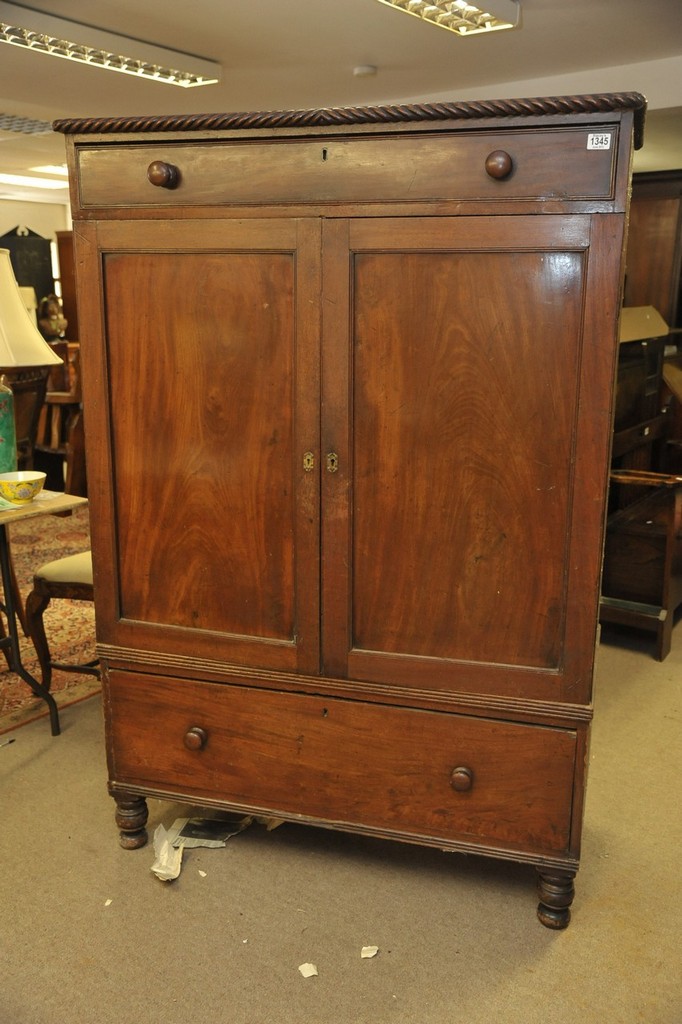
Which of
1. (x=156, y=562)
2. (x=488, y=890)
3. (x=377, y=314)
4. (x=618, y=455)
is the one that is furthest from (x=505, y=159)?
(x=618, y=455)

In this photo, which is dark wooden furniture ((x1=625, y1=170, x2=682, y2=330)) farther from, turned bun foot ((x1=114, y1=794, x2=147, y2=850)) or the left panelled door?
turned bun foot ((x1=114, y1=794, x2=147, y2=850))

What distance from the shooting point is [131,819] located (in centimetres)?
217

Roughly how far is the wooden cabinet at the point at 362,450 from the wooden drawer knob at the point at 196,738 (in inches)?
0.9

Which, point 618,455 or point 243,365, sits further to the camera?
point 618,455

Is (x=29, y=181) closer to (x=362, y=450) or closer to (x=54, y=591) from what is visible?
(x=54, y=591)

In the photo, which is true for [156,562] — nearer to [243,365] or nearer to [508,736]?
[243,365]

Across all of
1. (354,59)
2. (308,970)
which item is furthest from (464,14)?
(308,970)

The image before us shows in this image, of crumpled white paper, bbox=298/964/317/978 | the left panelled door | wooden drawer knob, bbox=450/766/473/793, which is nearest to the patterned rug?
the left panelled door

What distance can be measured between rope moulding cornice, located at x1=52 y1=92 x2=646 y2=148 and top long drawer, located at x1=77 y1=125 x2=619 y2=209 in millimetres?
31

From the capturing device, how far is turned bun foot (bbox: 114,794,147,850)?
2166 mm

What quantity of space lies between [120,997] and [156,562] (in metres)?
0.89

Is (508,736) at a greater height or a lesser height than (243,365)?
lesser

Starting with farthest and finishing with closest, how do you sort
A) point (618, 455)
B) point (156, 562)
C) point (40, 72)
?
point (40, 72), point (618, 455), point (156, 562)

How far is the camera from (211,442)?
193cm
